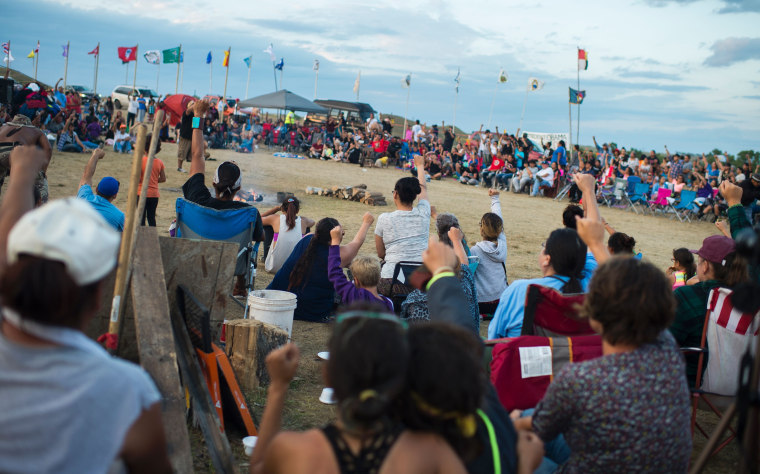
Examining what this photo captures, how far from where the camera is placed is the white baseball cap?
1407 millimetres

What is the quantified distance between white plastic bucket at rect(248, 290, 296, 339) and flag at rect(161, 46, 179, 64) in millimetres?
27229

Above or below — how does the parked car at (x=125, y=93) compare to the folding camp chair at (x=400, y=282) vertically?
above

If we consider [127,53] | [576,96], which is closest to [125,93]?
[127,53]

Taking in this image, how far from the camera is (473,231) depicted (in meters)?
12.7

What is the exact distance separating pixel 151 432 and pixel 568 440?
4.80ft

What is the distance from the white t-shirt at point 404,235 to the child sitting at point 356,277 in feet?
1.83

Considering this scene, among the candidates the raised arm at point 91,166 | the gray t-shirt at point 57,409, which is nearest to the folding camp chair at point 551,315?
the gray t-shirt at point 57,409

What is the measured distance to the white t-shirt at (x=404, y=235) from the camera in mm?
5809

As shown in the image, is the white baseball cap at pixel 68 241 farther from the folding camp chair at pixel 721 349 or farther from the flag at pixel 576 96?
the flag at pixel 576 96

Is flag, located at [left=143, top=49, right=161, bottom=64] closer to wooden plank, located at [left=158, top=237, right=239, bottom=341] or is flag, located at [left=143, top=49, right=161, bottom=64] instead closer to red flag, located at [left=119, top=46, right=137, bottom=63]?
red flag, located at [left=119, top=46, right=137, bottom=63]

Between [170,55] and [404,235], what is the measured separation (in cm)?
2709

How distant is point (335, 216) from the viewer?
488 inches

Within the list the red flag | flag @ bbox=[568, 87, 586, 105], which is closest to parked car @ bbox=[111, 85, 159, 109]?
the red flag

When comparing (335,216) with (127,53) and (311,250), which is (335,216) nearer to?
(311,250)
